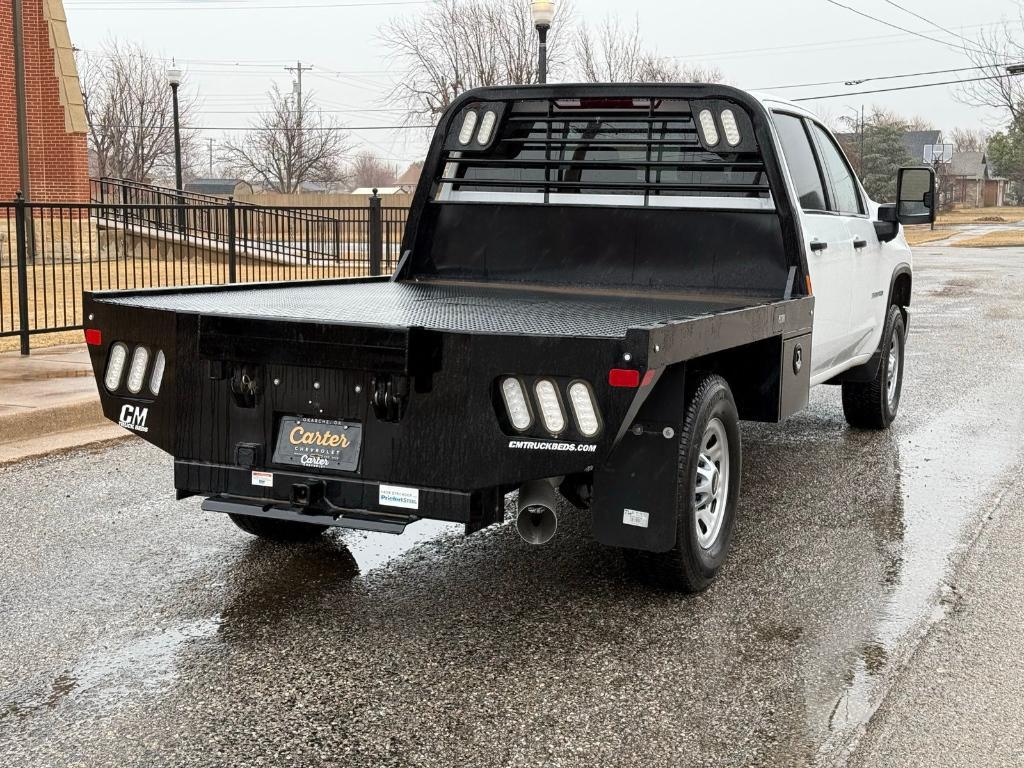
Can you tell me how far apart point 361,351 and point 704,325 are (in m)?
1.23

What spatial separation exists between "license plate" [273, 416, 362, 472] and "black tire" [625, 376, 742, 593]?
3.95 feet

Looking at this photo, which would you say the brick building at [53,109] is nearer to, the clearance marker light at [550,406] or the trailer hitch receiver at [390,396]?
the trailer hitch receiver at [390,396]

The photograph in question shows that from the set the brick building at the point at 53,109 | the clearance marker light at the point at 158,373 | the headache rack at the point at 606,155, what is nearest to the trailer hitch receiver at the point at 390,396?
the clearance marker light at the point at 158,373

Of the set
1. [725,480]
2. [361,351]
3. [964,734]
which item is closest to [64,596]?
[361,351]

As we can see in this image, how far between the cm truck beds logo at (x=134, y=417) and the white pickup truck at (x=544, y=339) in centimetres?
2

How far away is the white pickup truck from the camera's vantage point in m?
4.14

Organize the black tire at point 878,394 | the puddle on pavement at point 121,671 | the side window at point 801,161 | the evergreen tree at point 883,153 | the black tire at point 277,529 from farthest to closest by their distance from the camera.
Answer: the evergreen tree at point 883,153 < the black tire at point 878,394 < the side window at point 801,161 < the black tire at point 277,529 < the puddle on pavement at point 121,671

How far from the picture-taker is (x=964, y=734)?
11.8ft

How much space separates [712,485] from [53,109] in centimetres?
2280

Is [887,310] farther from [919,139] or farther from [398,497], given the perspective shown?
[919,139]

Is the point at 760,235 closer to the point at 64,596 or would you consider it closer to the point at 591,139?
the point at 591,139

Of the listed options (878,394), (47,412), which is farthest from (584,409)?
(47,412)

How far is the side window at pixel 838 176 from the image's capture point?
7.05 m

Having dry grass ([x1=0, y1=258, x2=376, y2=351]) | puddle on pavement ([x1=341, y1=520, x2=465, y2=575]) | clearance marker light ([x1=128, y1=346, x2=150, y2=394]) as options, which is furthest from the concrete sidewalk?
clearance marker light ([x1=128, y1=346, x2=150, y2=394])
